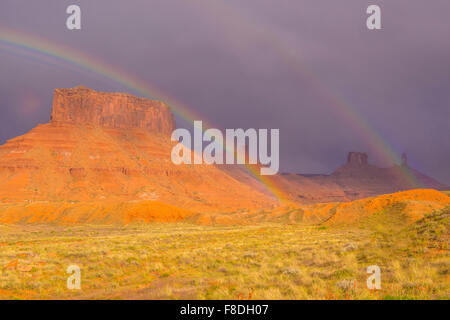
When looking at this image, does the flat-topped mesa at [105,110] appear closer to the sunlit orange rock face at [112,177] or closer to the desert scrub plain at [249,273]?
the sunlit orange rock face at [112,177]

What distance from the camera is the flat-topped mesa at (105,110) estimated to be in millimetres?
120562

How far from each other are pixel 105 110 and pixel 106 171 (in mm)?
34649

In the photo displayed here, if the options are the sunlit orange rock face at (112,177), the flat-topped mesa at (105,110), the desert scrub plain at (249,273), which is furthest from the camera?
the flat-topped mesa at (105,110)

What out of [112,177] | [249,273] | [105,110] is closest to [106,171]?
[112,177]

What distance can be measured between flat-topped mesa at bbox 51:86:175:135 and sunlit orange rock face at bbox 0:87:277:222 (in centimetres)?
33

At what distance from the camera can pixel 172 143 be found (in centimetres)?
13800

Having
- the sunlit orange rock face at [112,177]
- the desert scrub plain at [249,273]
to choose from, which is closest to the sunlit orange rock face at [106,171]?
the sunlit orange rock face at [112,177]

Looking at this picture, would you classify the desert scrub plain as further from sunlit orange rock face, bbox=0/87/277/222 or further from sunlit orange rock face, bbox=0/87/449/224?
sunlit orange rock face, bbox=0/87/277/222

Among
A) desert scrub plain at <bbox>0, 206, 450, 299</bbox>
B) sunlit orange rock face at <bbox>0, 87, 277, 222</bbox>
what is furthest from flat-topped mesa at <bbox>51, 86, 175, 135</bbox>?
desert scrub plain at <bbox>0, 206, 450, 299</bbox>

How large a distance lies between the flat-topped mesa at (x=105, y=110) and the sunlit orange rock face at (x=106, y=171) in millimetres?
334

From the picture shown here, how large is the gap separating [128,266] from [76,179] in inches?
3529

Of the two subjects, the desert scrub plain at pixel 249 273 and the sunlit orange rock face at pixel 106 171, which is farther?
the sunlit orange rock face at pixel 106 171

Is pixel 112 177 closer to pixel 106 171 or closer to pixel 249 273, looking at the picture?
pixel 106 171
